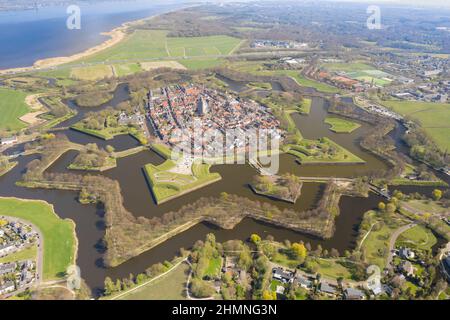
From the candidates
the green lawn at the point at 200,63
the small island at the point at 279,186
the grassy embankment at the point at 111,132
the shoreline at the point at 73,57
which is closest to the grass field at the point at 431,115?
the small island at the point at 279,186

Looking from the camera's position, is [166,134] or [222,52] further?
[222,52]

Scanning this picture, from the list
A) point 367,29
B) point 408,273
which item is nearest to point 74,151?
point 408,273

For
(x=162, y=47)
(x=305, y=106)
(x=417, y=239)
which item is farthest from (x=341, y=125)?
(x=162, y=47)

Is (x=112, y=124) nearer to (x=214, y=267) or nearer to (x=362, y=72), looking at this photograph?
(x=214, y=267)

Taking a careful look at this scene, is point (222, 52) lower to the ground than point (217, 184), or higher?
higher

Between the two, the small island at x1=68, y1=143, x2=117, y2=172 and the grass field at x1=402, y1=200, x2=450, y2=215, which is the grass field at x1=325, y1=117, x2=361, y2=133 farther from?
the small island at x1=68, y1=143, x2=117, y2=172

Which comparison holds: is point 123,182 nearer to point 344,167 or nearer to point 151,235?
point 151,235

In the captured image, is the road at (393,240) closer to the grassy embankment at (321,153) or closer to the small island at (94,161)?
the grassy embankment at (321,153)
